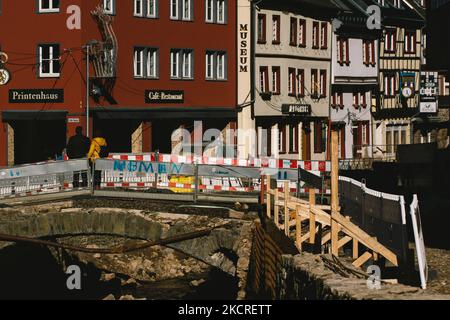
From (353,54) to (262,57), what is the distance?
1263cm

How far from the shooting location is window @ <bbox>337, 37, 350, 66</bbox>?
226ft

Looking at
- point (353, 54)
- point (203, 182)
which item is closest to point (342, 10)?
point (353, 54)

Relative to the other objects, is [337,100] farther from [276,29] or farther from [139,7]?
[139,7]

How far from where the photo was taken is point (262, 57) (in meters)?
59.9

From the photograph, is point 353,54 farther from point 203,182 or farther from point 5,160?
point 203,182

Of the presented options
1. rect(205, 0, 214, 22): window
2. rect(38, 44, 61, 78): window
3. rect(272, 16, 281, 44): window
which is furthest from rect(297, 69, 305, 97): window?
rect(38, 44, 61, 78): window

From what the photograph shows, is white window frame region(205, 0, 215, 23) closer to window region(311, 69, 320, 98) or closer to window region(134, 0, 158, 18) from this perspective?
window region(134, 0, 158, 18)

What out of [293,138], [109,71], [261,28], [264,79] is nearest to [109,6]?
[109,71]

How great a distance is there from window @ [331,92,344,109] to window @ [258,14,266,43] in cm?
1031

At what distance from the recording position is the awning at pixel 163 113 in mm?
49906

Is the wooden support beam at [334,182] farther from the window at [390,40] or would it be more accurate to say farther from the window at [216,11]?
the window at [390,40]

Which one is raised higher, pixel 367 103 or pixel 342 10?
pixel 342 10
